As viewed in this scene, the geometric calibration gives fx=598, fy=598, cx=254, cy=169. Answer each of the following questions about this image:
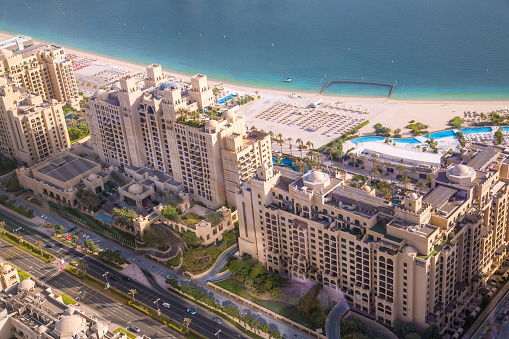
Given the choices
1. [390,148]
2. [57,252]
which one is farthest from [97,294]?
[390,148]

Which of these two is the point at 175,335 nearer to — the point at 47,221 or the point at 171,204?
the point at 171,204

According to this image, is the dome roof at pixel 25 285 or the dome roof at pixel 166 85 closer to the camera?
the dome roof at pixel 25 285

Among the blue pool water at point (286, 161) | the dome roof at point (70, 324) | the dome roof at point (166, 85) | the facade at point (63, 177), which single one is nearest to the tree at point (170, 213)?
the facade at point (63, 177)

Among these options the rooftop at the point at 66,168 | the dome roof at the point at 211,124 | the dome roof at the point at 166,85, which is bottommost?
the rooftop at the point at 66,168

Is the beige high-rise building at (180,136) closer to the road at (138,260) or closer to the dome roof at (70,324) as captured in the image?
the road at (138,260)

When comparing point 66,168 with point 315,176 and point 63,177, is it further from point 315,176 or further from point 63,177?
point 315,176

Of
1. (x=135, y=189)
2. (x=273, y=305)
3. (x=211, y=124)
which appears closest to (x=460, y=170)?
(x=273, y=305)

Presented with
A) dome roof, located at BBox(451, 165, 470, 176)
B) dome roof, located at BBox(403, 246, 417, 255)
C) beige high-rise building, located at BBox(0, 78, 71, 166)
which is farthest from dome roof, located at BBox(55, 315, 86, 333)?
beige high-rise building, located at BBox(0, 78, 71, 166)

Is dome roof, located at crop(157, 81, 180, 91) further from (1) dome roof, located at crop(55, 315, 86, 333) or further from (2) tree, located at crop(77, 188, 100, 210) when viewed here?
(1) dome roof, located at crop(55, 315, 86, 333)
